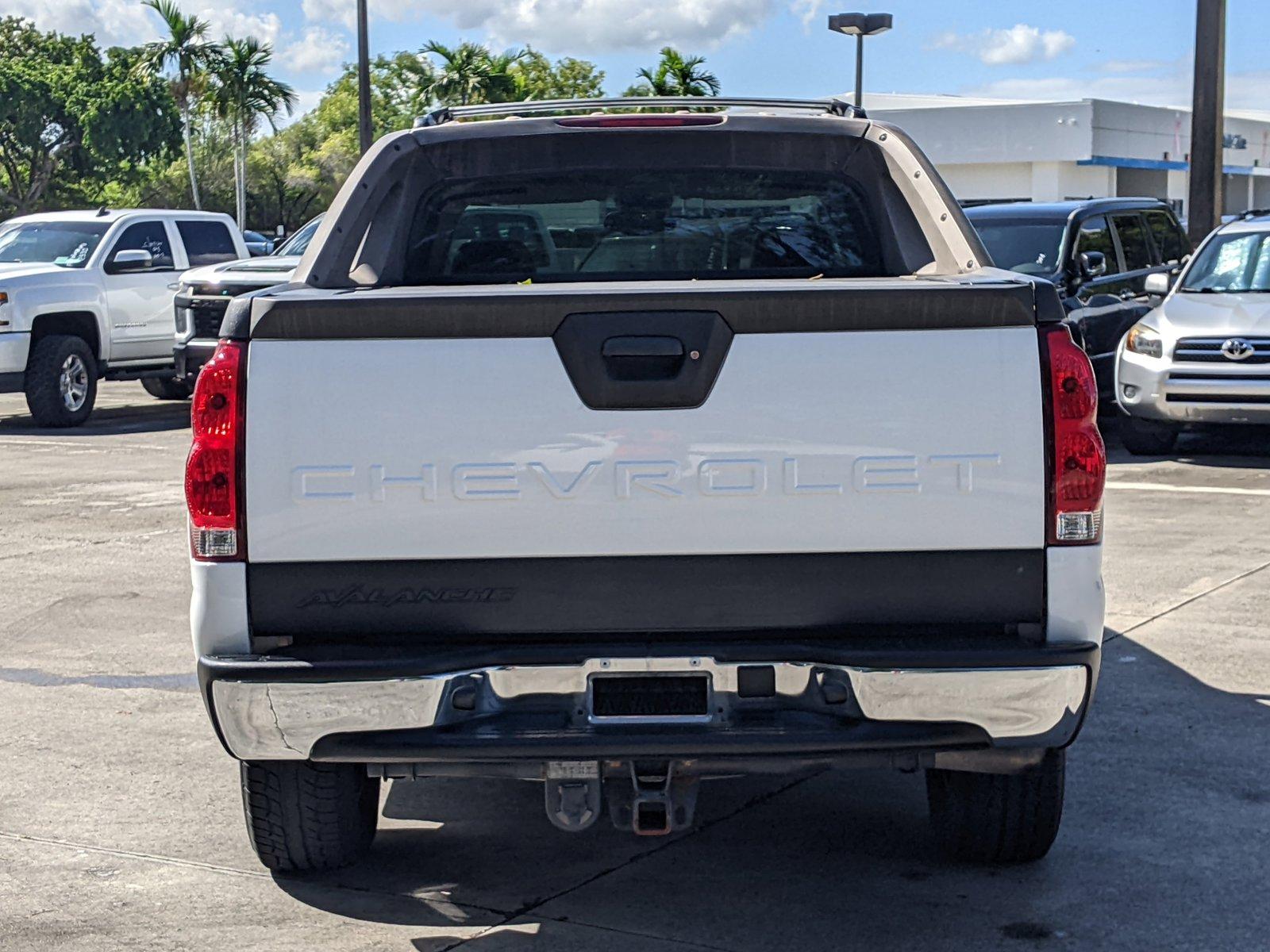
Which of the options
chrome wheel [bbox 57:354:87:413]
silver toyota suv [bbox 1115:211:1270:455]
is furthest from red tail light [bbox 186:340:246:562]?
chrome wheel [bbox 57:354:87:413]

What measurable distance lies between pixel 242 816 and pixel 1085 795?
2494 mm

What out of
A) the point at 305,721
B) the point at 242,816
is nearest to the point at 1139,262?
the point at 242,816

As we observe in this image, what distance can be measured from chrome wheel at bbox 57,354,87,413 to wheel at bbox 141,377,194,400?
109 inches

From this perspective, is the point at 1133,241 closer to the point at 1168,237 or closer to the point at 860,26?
the point at 1168,237

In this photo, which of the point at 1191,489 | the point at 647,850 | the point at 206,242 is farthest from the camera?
the point at 206,242

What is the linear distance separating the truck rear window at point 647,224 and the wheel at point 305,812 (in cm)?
165

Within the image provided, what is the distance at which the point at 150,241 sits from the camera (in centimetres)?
1830

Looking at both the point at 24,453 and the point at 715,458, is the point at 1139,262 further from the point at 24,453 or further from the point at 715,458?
the point at 715,458

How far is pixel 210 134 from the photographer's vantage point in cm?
7931

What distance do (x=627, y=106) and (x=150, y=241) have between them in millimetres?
13473

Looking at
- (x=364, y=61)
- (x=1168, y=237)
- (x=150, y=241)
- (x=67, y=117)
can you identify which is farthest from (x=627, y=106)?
(x=67, y=117)

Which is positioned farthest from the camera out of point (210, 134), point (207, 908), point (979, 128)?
point (210, 134)

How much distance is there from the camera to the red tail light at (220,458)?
3.81 meters

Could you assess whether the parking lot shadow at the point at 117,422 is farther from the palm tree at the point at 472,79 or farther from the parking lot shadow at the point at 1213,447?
the palm tree at the point at 472,79
